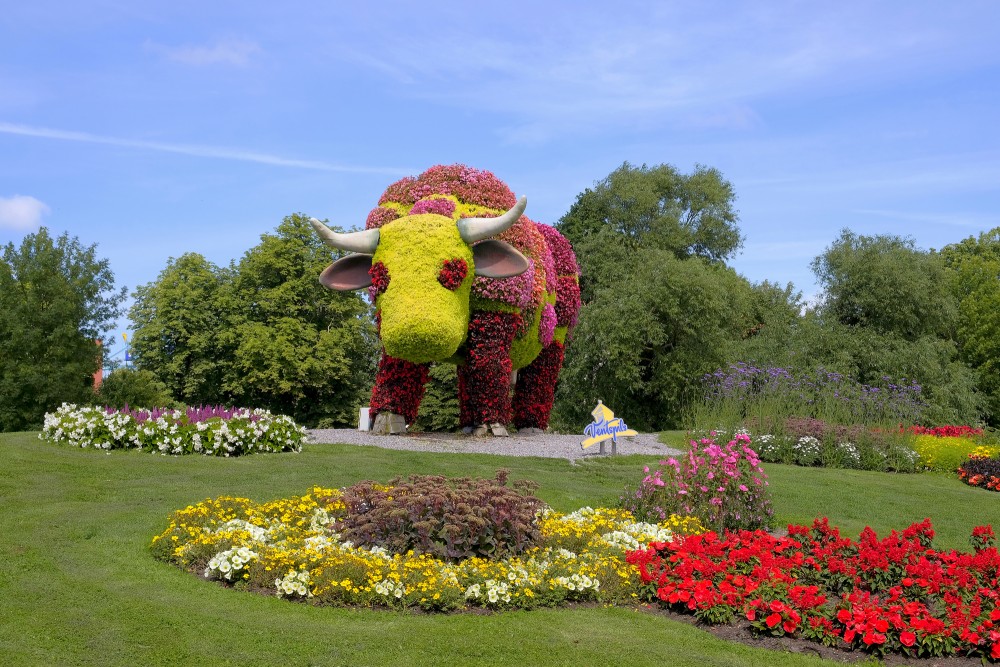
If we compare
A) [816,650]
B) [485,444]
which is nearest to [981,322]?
[485,444]

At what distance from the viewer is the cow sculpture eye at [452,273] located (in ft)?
47.9

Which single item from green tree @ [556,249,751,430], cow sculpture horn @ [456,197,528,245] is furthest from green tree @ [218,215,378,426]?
cow sculpture horn @ [456,197,528,245]

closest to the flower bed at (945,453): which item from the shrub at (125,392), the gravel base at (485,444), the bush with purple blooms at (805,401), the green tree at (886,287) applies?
the bush with purple blooms at (805,401)

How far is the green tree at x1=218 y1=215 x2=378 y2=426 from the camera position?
26.8 m

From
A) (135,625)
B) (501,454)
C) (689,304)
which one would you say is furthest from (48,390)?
(689,304)

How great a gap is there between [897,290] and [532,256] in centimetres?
1845

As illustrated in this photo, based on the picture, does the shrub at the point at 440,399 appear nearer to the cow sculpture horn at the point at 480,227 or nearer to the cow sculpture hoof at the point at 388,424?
the cow sculpture hoof at the point at 388,424

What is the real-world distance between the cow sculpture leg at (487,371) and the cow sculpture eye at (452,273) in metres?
1.20

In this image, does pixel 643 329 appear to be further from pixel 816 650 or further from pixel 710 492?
pixel 816 650

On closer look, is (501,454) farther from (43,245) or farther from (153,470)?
(43,245)

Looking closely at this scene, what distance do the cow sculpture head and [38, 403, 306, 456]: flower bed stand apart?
7.74ft

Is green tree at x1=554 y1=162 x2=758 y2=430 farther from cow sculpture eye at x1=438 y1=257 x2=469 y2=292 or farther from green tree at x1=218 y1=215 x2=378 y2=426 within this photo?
cow sculpture eye at x1=438 y1=257 x2=469 y2=292

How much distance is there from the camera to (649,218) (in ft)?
123

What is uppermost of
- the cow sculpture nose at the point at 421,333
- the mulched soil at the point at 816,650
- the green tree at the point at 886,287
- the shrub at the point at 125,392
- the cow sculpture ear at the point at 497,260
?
the green tree at the point at 886,287
